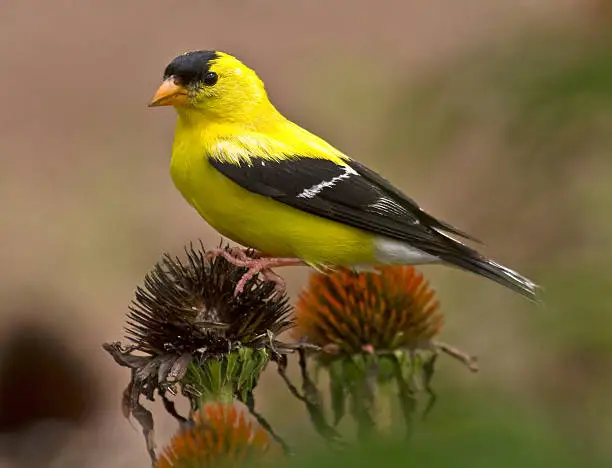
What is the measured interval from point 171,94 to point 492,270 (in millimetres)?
907

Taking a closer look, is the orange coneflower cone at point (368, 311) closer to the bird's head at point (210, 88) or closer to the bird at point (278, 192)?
the bird at point (278, 192)

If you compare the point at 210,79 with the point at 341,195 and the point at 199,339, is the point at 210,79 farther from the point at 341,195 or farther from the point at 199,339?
the point at 199,339

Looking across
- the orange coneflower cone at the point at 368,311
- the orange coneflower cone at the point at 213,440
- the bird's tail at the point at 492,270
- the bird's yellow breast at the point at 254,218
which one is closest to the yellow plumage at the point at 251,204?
the bird's yellow breast at the point at 254,218

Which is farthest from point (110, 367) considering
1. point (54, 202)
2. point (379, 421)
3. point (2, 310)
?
point (379, 421)

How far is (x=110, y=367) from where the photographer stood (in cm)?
478

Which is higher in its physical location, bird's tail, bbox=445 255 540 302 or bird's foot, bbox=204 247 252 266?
bird's tail, bbox=445 255 540 302

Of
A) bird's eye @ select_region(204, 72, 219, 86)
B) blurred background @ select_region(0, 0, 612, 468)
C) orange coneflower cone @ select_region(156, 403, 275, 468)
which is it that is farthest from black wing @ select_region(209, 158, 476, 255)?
orange coneflower cone @ select_region(156, 403, 275, 468)

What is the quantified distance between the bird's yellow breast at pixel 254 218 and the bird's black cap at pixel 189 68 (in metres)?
0.13

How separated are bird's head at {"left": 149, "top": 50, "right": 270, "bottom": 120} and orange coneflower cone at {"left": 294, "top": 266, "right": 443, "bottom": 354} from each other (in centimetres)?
51

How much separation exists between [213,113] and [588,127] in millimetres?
1131

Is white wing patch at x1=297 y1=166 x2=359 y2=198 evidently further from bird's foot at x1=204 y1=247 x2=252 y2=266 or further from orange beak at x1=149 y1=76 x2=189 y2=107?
orange beak at x1=149 y1=76 x2=189 y2=107

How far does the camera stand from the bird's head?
2.48 m

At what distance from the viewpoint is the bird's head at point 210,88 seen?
248 cm

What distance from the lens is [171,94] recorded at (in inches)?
96.7
